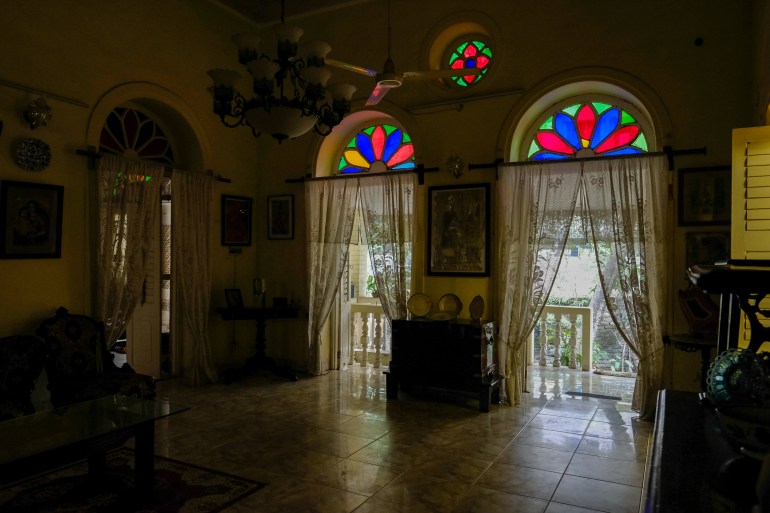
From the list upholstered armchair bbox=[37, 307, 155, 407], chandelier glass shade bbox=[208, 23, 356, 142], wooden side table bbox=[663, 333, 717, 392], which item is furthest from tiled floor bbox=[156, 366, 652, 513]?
chandelier glass shade bbox=[208, 23, 356, 142]

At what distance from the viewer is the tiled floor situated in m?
3.20

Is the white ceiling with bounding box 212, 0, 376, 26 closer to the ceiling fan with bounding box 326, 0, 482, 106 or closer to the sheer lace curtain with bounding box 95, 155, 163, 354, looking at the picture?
the sheer lace curtain with bounding box 95, 155, 163, 354

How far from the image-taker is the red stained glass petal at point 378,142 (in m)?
6.57

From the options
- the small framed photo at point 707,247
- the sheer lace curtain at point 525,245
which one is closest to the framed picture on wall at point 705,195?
the small framed photo at point 707,247

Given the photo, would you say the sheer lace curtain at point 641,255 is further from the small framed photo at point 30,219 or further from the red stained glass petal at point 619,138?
the small framed photo at point 30,219

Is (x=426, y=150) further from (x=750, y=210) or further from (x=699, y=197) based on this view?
(x=750, y=210)

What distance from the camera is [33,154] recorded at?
4.62 meters

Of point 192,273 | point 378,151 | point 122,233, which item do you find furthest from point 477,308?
point 122,233

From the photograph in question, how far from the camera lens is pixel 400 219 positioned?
19.6 feet

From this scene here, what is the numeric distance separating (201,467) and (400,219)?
10.8ft

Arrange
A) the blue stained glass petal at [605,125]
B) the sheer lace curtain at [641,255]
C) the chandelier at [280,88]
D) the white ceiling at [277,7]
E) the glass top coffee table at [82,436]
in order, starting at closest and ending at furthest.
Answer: the glass top coffee table at [82,436] < the chandelier at [280,88] < the sheer lace curtain at [641,255] < the blue stained glass petal at [605,125] < the white ceiling at [277,7]

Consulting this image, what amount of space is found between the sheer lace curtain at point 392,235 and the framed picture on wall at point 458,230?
26cm

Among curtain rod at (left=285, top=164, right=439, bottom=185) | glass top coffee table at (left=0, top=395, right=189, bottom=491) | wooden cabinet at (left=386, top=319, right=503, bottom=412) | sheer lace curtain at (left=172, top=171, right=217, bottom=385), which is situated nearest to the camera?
glass top coffee table at (left=0, top=395, right=189, bottom=491)

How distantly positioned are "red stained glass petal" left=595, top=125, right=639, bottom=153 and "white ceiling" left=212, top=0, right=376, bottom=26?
10.5ft
